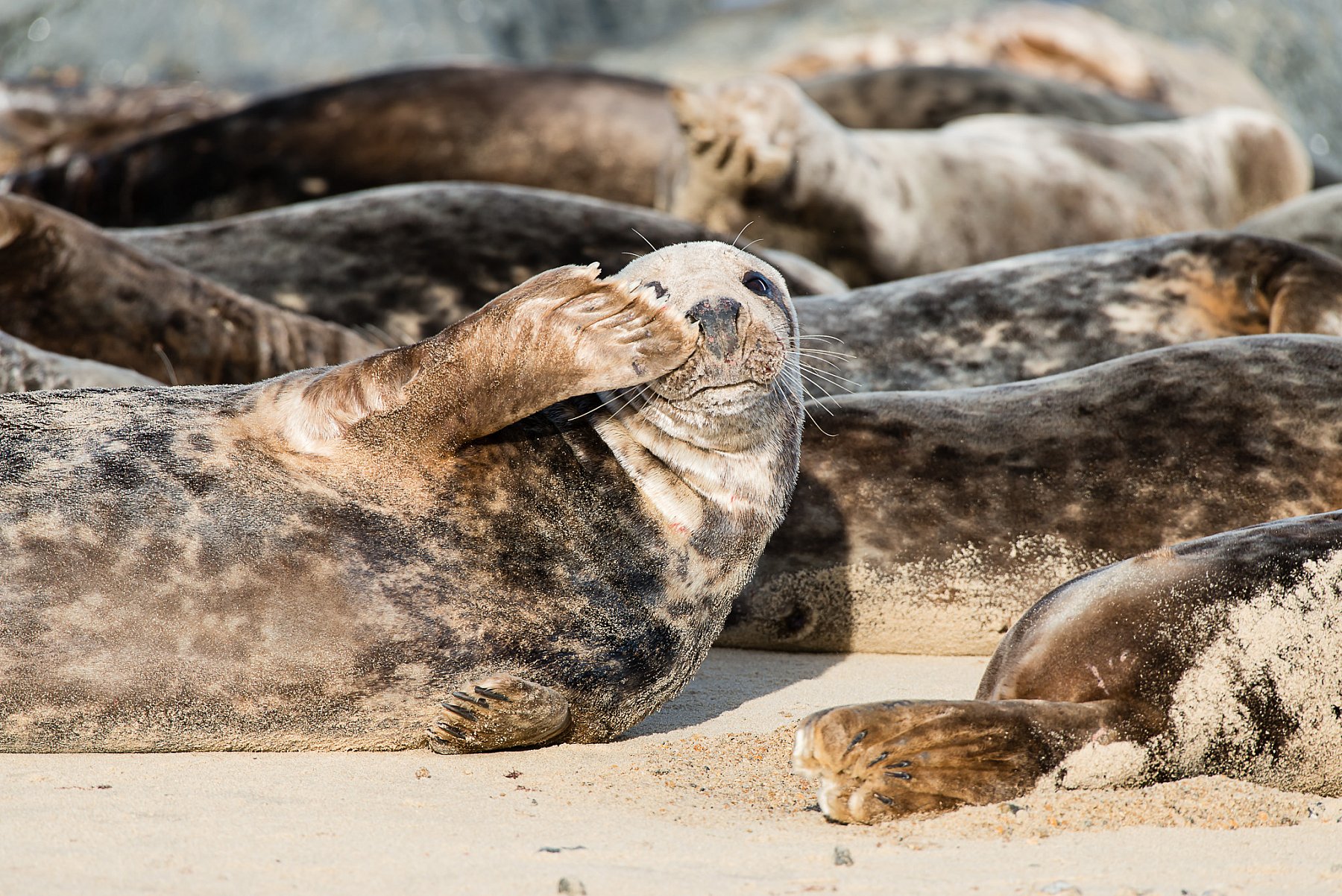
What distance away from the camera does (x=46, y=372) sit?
413 centimetres

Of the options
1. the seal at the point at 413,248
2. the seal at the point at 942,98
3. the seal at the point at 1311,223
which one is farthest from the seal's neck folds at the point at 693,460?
the seal at the point at 942,98

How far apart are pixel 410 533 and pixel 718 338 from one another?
0.65 m

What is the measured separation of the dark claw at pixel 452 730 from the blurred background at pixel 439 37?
1225 centimetres

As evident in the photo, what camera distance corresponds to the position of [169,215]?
6.83 m

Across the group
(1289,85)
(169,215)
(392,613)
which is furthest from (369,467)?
(1289,85)

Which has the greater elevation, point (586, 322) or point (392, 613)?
point (586, 322)

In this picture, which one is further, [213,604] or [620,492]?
[620,492]

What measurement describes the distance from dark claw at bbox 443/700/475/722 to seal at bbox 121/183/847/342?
2585 millimetres

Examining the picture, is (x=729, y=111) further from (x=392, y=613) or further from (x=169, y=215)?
(x=392, y=613)

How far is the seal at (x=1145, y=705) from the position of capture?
8.05 feet

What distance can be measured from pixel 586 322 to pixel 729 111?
3.66 m

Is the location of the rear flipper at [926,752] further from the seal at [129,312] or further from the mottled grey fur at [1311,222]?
the mottled grey fur at [1311,222]

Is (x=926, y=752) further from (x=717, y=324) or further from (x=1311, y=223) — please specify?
(x=1311, y=223)

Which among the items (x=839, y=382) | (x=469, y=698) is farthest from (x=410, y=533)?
(x=839, y=382)
